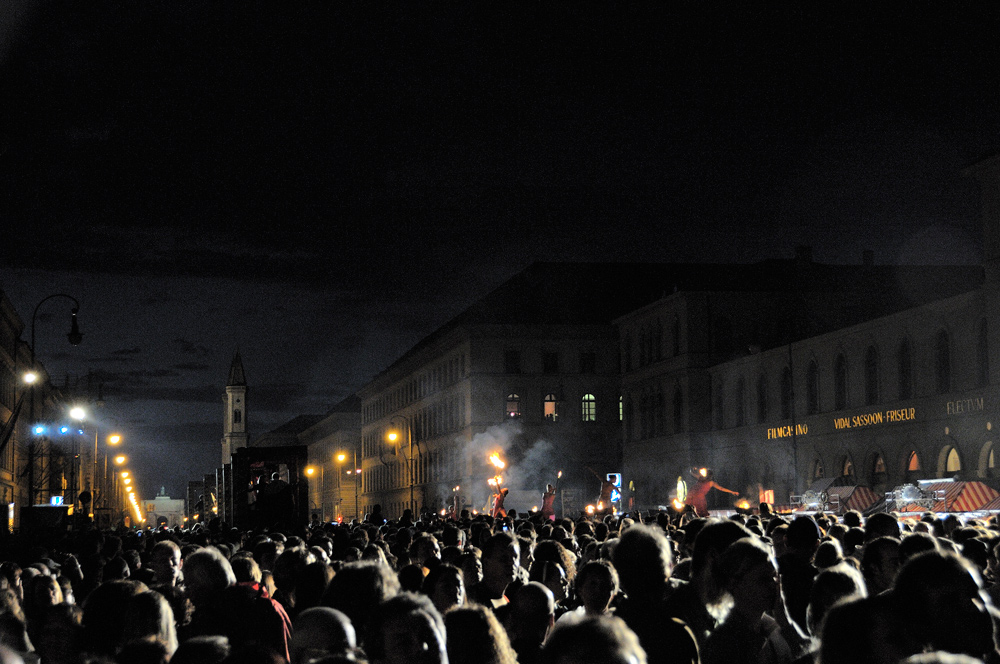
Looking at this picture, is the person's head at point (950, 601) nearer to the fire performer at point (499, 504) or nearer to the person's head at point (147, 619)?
the person's head at point (147, 619)

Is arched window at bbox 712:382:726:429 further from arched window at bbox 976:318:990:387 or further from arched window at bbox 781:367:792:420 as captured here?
arched window at bbox 976:318:990:387

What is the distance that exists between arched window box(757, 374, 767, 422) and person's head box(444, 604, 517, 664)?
6930 centimetres

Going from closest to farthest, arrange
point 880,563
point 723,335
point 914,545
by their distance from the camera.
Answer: point 914,545 < point 880,563 < point 723,335

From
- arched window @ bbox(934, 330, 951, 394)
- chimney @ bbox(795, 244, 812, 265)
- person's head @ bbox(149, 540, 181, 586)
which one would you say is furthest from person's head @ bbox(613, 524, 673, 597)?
chimney @ bbox(795, 244, 812, 265)

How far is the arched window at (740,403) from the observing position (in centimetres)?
7600

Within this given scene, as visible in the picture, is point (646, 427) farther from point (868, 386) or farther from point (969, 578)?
point (969, 578)

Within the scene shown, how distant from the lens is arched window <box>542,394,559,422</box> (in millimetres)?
98188

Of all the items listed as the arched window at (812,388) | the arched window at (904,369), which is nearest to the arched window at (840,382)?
the arched window at (812,388)

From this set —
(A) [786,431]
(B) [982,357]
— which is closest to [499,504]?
(B) [982,357]

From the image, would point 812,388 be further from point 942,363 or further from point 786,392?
point 942,363

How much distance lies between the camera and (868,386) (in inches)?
2434

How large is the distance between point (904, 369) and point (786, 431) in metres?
11.4

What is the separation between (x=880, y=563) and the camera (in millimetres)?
8758

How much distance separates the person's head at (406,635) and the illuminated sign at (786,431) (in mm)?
64065
